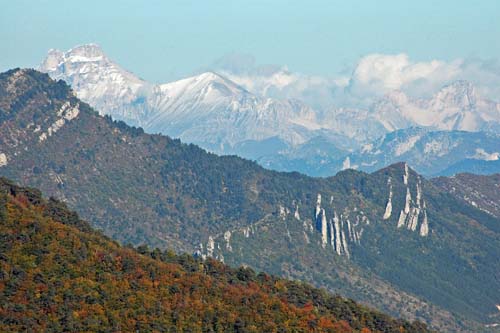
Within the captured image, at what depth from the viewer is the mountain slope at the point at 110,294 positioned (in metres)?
→ 143

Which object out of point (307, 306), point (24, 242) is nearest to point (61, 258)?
point (24, 242)

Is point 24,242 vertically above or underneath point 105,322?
above

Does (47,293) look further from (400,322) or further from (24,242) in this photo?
(400,322)

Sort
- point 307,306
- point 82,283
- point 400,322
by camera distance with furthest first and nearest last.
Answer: point 400,322 → point 307,306 → point 82,283

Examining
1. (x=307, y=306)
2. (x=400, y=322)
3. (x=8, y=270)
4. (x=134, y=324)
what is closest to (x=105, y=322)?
(x=134, y=324)

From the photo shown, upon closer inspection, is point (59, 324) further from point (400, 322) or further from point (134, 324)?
point (400, 322)

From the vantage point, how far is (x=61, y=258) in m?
154

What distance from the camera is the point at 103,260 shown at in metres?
159

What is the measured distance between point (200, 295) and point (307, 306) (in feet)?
67.4

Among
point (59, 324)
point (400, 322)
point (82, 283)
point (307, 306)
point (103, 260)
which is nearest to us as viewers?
point (59, 324)

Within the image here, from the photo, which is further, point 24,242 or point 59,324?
point 24,242

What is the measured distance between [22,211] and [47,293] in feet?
72.4

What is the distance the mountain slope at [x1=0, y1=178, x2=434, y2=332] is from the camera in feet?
469

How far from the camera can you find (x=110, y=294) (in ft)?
494
